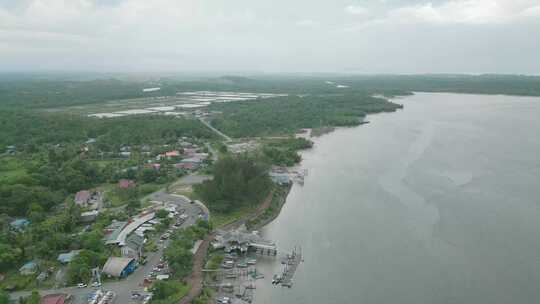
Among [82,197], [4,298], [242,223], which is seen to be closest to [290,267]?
[242,223]

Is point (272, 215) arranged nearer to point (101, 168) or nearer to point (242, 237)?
point (242, 237)

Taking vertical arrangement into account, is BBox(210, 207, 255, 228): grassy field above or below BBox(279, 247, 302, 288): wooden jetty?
above

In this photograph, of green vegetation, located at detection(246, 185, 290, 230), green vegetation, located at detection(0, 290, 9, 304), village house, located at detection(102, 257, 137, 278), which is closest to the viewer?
green vegetation, located at detection(0, 290, 9, 304)

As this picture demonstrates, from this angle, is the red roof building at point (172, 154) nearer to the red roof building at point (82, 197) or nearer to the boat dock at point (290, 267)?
the red roof building at point (82, 197)

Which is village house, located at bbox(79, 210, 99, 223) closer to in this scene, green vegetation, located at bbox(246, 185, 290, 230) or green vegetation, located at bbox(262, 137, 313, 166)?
green vegetation, located at bbox(246, 185, 290, 230)

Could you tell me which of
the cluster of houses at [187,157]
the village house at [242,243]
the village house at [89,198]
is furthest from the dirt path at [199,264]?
the cluster of houses at [187,157]

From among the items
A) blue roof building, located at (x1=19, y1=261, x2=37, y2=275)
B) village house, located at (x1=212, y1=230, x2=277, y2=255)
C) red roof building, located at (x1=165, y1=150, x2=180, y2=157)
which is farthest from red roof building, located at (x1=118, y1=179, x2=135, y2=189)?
village house, located at (x1=212, y1=230, x2=277, y2=255)

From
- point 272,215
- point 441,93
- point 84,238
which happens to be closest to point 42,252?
point 84,238
